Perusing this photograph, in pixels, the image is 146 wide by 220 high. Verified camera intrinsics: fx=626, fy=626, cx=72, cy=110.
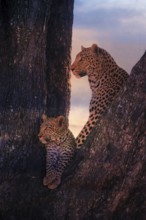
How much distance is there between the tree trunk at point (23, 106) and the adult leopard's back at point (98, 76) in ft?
2.93

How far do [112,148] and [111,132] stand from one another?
18cm

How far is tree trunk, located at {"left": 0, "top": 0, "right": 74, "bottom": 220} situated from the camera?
7387 millimetres

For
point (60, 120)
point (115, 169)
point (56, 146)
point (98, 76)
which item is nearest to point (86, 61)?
point (98, 76)

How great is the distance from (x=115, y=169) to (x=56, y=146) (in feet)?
3.56

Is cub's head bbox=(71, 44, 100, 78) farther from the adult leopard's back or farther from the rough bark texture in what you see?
the rough bark texture

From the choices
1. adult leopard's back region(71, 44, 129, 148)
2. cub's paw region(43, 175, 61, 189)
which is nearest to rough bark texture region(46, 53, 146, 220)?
cub's paw region(43, 175, 61, 189)

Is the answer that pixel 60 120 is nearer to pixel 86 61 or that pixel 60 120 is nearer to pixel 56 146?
pixel 56 146

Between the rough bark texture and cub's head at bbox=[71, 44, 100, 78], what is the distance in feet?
6.39

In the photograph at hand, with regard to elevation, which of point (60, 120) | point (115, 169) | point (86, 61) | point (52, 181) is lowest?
point (52, 181)

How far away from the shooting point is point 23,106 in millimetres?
7457

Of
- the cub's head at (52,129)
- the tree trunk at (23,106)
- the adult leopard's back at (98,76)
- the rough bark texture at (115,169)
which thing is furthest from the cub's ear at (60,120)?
the rough bark texture at (115,169)

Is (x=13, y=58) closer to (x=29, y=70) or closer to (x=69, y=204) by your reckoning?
(x=29, y=70)

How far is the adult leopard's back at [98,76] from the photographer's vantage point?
8.27 meters

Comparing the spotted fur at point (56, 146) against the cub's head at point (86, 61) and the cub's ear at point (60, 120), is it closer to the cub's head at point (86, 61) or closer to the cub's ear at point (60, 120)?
the cub's ear at point (60, 120)
